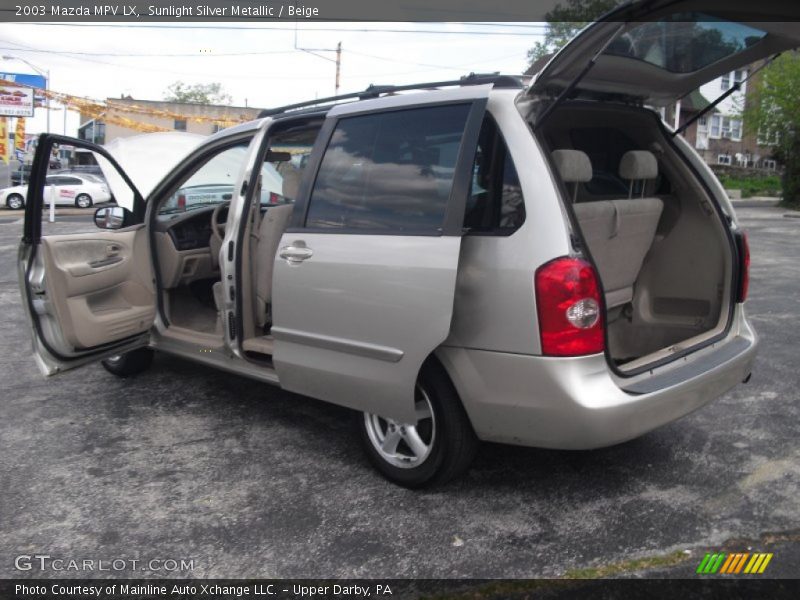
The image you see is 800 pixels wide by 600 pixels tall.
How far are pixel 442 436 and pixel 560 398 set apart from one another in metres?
0.61

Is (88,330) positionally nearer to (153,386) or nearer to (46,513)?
(153,386)

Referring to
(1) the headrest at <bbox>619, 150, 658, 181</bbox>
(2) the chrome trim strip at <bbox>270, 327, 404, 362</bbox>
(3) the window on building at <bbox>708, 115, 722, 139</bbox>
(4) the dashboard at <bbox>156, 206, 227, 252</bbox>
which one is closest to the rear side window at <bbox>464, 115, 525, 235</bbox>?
(2) the chrome trim strip at <bbox>270, 327, 404, 362</bbox>

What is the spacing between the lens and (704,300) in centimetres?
389

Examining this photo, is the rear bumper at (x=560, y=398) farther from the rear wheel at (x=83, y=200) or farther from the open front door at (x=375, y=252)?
the rear wheel at (x=83, y=200)

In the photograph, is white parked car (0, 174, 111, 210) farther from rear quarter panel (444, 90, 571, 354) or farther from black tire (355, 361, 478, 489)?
rear quarter panel (444, 90, 571, 354)

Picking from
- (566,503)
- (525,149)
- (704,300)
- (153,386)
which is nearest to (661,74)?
(525,149)

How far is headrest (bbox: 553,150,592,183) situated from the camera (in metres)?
3.14

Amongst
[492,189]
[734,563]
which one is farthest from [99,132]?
[734,563]

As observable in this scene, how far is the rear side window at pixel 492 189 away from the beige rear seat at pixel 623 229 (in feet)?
1.96

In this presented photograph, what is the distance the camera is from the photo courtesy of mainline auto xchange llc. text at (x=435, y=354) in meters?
2.77

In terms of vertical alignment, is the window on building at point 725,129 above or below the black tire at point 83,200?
above

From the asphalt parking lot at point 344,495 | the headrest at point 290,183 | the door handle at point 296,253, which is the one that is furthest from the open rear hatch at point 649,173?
the headrest at point 290,183
